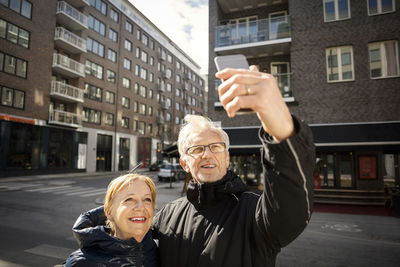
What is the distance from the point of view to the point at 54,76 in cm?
2591

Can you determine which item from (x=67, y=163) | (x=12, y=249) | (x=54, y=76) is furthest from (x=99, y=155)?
(x=12, y=249)

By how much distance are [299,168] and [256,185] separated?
514 inches

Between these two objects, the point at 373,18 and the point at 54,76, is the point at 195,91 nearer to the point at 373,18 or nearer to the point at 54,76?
the point at 54,76

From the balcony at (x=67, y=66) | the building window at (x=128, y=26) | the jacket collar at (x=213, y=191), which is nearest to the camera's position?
the jacket collar at (x=213, y=191)

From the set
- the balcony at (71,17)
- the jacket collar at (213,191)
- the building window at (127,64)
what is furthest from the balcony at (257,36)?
the building window at (127,64)

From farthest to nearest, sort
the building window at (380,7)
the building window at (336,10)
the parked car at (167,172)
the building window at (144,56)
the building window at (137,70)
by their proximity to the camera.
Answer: the building window at (144,56) < the building window at (137,70) < the parked car at (167,172) < the building window at (336,10) < the building window at (380,7)

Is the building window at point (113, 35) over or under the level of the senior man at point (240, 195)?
over

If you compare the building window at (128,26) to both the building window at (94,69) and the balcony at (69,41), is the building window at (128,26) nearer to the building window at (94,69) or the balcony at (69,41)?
the building window at (94,69)

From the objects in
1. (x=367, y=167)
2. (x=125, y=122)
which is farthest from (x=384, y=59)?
(x=125, y=122)

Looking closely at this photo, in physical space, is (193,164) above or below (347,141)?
below

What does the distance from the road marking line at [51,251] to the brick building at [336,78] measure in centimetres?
823

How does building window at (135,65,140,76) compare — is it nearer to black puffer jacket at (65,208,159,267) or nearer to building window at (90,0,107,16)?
building window at (90,0,107,16)

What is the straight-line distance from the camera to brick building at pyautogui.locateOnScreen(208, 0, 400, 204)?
11.1 meters

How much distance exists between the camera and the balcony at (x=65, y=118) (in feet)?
80.0
